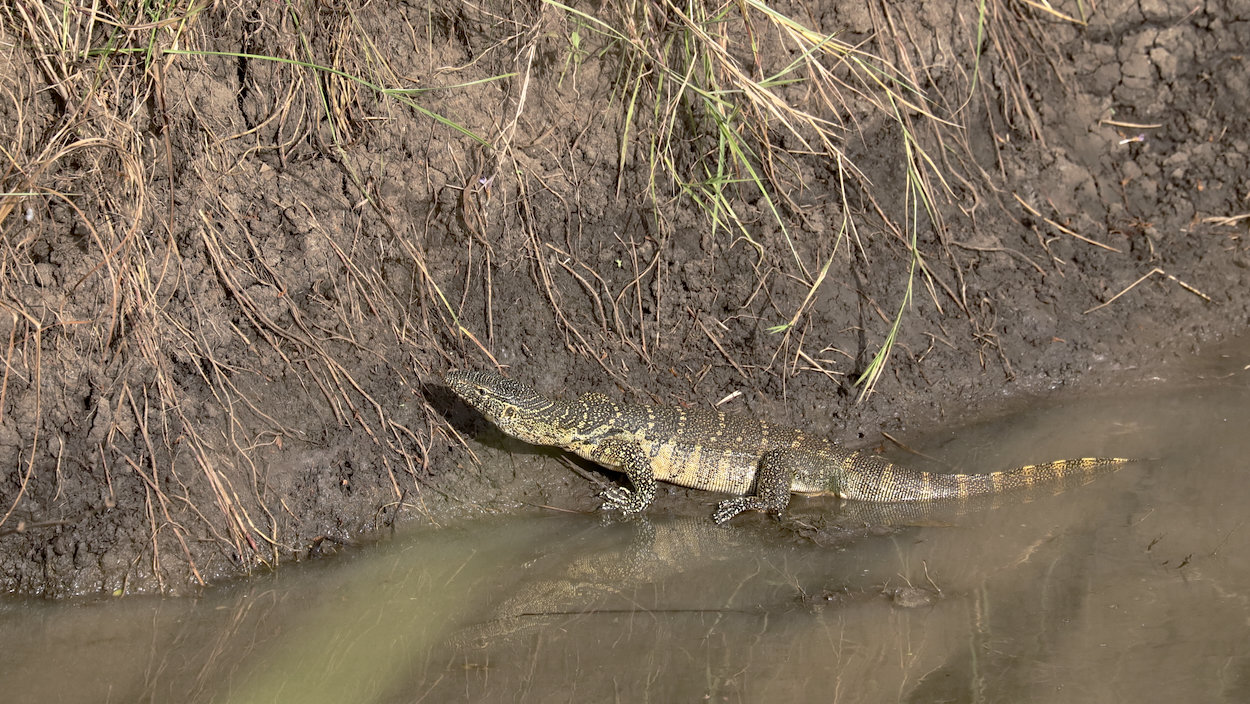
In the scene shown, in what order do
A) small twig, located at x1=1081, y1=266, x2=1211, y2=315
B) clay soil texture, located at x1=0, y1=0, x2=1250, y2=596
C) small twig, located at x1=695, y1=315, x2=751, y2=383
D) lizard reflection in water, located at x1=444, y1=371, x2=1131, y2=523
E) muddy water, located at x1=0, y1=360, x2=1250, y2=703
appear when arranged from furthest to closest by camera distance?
small twig, located at x1=1081, y1=266, x2=1211, y2=315 < small twig, located at x1=695, y1=315, x2=751, y2=383 < lizard reflection in water, located at x1=444, y1=371, x2=1131, y2=523 < clay soil texture, located at x1=0, y1=0, x2=1250, y2=596 < muddy water, located at x1=0, y1=360, x2=1250, y2=703

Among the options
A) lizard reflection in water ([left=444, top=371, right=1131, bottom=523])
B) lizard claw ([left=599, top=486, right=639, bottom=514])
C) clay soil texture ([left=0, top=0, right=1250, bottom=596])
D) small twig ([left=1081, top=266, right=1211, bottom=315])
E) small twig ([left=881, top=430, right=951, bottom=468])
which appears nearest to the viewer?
clay soil texture ([left=0, top=0, right=1250, bottom=596])

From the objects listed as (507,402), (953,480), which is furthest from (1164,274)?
(507,402)

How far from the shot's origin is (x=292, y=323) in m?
5.49

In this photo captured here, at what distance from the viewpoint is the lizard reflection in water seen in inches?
221

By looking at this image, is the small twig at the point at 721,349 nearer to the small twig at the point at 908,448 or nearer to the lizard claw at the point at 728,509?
the lizard claw at the point at 728,509

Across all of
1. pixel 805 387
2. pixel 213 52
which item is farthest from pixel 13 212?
pixel 805 387

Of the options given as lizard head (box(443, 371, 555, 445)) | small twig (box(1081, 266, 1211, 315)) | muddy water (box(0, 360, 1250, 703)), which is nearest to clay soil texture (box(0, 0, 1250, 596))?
small twig (box(1081, 266, 1211, 315))

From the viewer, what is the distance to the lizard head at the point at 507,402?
5.50 meters

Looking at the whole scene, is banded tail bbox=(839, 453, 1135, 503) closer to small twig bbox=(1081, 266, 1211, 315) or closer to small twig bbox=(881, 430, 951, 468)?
small twig bbox=(881, 430, 951, 468)

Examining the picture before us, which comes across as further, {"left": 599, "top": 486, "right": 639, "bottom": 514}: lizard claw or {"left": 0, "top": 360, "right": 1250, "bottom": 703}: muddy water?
{"left": 599, "top": 486, "right": 639, "bottom": 514}: lizard claw

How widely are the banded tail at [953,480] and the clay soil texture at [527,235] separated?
2.10ft

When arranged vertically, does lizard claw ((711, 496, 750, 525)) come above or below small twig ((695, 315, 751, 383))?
below

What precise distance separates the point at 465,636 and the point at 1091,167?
272 inches

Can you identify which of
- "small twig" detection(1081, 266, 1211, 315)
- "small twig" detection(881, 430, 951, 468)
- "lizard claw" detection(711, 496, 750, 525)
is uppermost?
"small twig" detection(1081, 266, 1211, 315)
